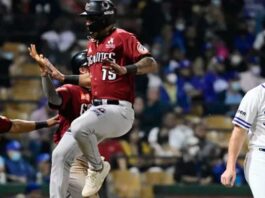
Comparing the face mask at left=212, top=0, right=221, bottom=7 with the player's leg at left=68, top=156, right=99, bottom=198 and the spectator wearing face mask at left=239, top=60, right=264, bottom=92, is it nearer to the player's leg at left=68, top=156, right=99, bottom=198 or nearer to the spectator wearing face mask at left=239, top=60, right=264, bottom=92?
the spectator wearing face mask at left=239, top=60, right=264, bottom=92

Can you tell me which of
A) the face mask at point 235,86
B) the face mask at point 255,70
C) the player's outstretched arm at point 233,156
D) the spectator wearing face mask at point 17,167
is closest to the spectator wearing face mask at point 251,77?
the face mask at point 255,70

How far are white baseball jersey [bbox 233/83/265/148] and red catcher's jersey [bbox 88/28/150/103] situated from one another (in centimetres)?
121

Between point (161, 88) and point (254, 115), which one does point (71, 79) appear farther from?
point (161, 88)

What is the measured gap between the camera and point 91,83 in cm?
888

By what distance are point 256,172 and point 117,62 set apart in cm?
175

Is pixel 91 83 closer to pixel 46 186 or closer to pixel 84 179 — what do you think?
pixel 84 179

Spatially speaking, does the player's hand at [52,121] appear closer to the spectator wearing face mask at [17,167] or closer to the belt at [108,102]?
the belt at [108,102]

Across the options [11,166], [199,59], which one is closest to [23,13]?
[199,59]

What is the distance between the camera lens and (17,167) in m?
14.8

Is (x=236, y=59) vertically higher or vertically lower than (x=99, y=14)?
lower

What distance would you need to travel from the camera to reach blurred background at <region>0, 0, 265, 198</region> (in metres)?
14.7

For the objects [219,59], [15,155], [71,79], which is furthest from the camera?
[219,59]

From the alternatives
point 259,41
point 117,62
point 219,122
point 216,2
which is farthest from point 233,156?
point 216,2

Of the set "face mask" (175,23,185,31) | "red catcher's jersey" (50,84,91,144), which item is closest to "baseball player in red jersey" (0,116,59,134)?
"red catcher's jersey" (50,84,91,144)
